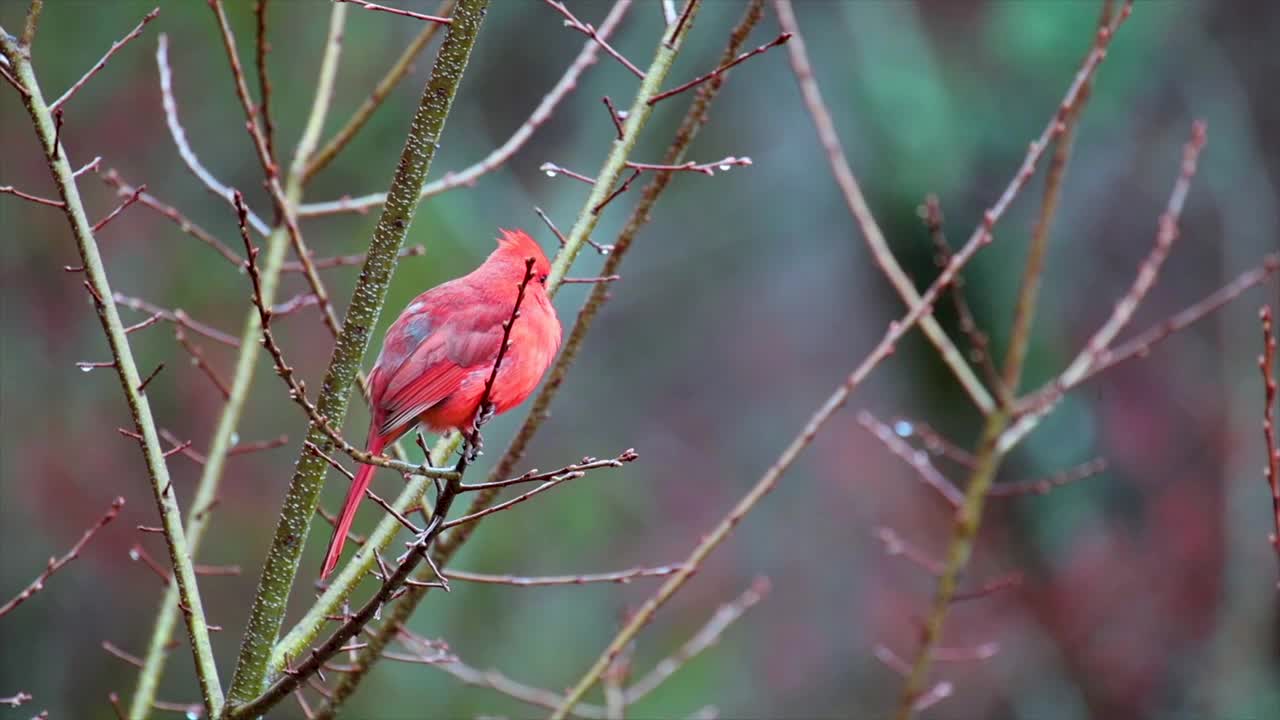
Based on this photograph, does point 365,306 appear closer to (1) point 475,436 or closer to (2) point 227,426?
(1) point 475,436

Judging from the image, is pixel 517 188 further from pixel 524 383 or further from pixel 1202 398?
pixel 524 383

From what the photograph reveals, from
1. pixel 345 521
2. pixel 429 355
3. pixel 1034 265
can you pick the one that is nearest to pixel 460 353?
pixel 429 355

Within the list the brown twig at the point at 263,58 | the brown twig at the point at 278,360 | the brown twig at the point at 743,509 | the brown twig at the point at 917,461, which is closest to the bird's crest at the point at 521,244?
the brown twig at the point at 263,58

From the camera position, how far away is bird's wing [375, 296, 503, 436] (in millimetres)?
2617

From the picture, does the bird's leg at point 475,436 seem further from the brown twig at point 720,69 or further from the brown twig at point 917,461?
the brown twig at point 917,461

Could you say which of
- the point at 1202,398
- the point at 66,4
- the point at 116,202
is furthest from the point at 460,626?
the point at 1202,398

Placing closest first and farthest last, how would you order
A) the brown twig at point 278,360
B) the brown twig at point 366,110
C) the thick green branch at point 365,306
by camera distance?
1. the brown twig at point 278,360
2. the thick green branch at point 365,306
3. the brown twig at point 366,110

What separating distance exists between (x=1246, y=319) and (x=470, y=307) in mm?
6151

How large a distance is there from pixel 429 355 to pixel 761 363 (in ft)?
20.0

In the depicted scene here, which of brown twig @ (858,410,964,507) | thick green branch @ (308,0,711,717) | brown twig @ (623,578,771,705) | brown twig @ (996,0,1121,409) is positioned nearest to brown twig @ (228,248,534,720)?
thick green branch @ (308,0,711,717)

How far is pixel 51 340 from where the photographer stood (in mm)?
7477

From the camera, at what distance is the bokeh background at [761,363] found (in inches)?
288

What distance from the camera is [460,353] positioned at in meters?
2.75

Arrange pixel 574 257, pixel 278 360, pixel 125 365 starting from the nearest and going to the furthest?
pixel 278 360
pixel 125 365
pixel 574 257
